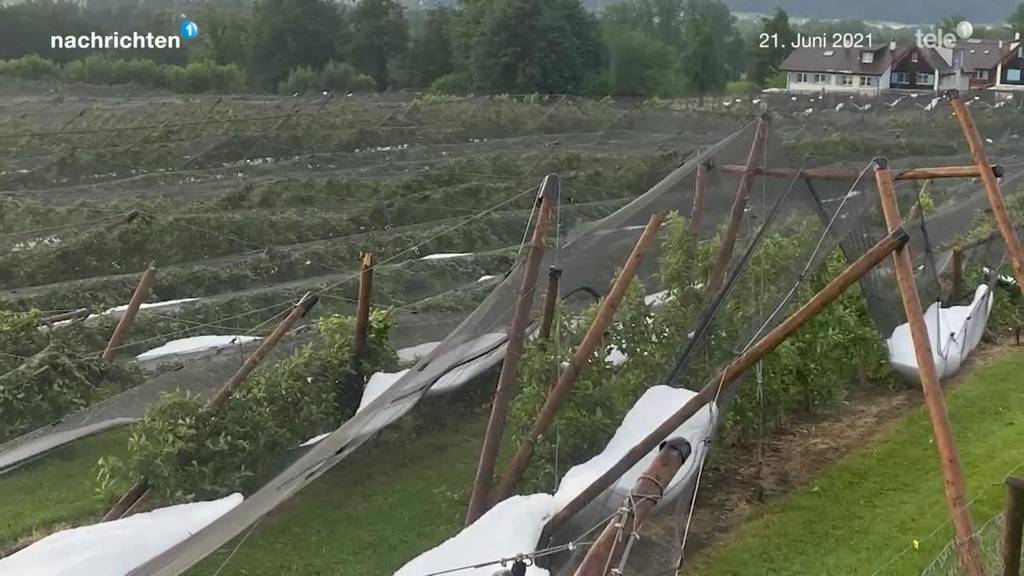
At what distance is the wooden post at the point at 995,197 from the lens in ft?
21.8

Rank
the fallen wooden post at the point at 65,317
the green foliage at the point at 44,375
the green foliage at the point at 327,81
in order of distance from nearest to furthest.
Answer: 1. the green foliage at the point at 44,375
2. the fallen wooden post at the point at 65,317
3. the green foliage at the point at 327,81

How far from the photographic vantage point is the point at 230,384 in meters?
6.02

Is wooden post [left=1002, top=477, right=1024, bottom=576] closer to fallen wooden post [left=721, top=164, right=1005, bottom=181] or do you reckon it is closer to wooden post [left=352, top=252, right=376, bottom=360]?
fallen wooden post [left=721, top=164, right=1005, bottom=181]

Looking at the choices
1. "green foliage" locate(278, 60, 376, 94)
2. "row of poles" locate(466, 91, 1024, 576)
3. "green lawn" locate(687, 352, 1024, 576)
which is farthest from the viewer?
"green foliage" locate(278, 60, 376, 94)

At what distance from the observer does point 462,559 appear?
15.6ft

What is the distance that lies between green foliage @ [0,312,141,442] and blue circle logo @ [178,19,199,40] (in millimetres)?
34873

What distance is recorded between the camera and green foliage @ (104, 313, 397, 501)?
18.7 ft

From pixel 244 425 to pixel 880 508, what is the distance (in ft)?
12.2

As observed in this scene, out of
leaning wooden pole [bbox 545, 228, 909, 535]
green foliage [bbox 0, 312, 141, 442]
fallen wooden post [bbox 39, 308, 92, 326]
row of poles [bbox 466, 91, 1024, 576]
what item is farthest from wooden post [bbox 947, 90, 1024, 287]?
fallen wooden post [bbox 39, 308, 92, 326]

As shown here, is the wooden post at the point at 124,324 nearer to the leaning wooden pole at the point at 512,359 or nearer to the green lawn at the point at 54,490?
the green lawn at the point at 54,490

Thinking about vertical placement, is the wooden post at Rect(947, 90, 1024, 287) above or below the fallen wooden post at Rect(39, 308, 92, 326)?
above

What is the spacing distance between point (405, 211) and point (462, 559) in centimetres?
911

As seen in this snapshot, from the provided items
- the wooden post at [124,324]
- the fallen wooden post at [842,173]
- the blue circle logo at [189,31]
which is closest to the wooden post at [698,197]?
the fallen wooden post at [842,173]

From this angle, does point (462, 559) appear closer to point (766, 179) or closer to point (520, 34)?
point (766, 179)
